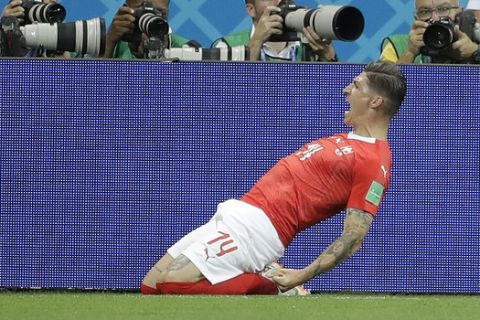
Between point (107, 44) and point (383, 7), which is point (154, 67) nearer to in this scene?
point (107, 44)

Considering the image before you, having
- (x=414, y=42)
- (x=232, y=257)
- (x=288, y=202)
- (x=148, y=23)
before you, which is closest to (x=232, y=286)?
(x=232, y=257)

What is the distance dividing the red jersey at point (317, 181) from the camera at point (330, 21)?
1.46 m

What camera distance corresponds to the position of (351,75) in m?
8.52

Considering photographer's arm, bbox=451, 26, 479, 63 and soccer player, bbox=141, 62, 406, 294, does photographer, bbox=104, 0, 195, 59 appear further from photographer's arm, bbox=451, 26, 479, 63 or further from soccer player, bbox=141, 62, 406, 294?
soccer player, bbox=141, 62, 406, 294

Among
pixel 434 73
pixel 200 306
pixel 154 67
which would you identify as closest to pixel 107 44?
pixel 154 67

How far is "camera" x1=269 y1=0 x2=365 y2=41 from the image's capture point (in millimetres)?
8281

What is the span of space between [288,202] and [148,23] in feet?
6.60

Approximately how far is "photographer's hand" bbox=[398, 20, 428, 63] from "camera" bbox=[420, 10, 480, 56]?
4cm

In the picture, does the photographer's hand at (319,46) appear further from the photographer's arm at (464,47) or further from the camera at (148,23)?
the camera at (148,23)

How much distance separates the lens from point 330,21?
828cm

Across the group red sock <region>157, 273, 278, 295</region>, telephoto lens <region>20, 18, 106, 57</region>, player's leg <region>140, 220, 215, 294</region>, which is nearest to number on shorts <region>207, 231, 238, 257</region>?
red sock <region>157, 273, 278, 295</region>

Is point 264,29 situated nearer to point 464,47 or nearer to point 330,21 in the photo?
point 330,21

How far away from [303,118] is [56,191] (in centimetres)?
157

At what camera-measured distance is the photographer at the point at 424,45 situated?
28.2 feet
